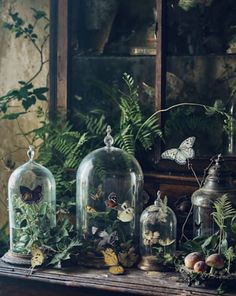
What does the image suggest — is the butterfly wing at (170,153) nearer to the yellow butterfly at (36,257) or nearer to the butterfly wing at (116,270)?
the butterfly wing at (116,270)

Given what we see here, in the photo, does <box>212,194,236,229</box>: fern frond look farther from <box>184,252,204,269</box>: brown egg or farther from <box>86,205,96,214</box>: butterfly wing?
<box>86,205,96,214</box>: butterfly wing

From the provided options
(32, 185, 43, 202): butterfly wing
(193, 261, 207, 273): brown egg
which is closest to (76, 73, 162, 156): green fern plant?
(32, 185, 43, 202): butterfly wing

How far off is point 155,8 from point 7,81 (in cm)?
76

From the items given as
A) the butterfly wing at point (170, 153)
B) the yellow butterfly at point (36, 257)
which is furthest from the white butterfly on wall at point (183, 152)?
the yellow butterfly at point (36, 257)

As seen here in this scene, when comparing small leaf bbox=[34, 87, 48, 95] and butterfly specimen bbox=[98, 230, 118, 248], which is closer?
butterfly specimen bbox=[98, 230, 118, 248]

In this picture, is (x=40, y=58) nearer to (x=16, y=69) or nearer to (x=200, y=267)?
(x=16, y=69)

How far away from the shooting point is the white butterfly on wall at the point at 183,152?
8.38 ft

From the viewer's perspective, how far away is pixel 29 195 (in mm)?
2547

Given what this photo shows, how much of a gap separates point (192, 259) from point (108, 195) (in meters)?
0.50

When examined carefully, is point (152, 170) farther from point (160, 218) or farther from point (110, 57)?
point (110, 57)

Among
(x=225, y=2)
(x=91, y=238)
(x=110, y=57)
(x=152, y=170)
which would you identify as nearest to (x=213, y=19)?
(x=225, y=2)

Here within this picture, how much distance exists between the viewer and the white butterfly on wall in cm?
255

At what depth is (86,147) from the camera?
9.14 feet

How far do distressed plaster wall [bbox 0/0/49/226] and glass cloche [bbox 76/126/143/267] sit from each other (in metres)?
0.51
